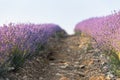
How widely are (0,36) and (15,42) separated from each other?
0.45m

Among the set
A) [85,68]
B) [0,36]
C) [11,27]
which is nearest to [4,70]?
[0,36]

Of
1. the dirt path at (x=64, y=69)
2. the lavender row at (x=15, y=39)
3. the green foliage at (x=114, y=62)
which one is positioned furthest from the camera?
the dirt path at (x=64, y=69)

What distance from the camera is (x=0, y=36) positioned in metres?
5.11

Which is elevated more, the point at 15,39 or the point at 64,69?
the point at 15,39

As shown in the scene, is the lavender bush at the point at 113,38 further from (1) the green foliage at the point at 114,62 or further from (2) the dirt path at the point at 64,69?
(2) the dirt path at the point at 64,69

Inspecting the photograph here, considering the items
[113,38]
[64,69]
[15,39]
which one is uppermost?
[15,39]

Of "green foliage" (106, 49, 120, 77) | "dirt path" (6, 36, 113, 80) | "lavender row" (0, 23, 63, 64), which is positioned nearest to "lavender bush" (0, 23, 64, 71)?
"lavender row" (0, 23, 63, 64)

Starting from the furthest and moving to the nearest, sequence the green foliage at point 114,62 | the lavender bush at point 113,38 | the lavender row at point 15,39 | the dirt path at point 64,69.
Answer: the dirt path at point 64,69
the green foliage at point 114,62
the lavender bush at point 113,38
the lavender row at point 15,39

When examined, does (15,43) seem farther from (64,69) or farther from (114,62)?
(64,69)

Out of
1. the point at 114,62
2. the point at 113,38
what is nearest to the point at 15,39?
the point at 113,38

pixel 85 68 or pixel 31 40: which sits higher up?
pixel 31 40

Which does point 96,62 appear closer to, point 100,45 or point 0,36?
point 100,45

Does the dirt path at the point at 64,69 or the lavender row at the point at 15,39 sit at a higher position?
the lavender row at the point at 15,39

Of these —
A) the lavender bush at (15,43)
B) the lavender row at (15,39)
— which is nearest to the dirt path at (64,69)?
the lavender bush at (15,43)
